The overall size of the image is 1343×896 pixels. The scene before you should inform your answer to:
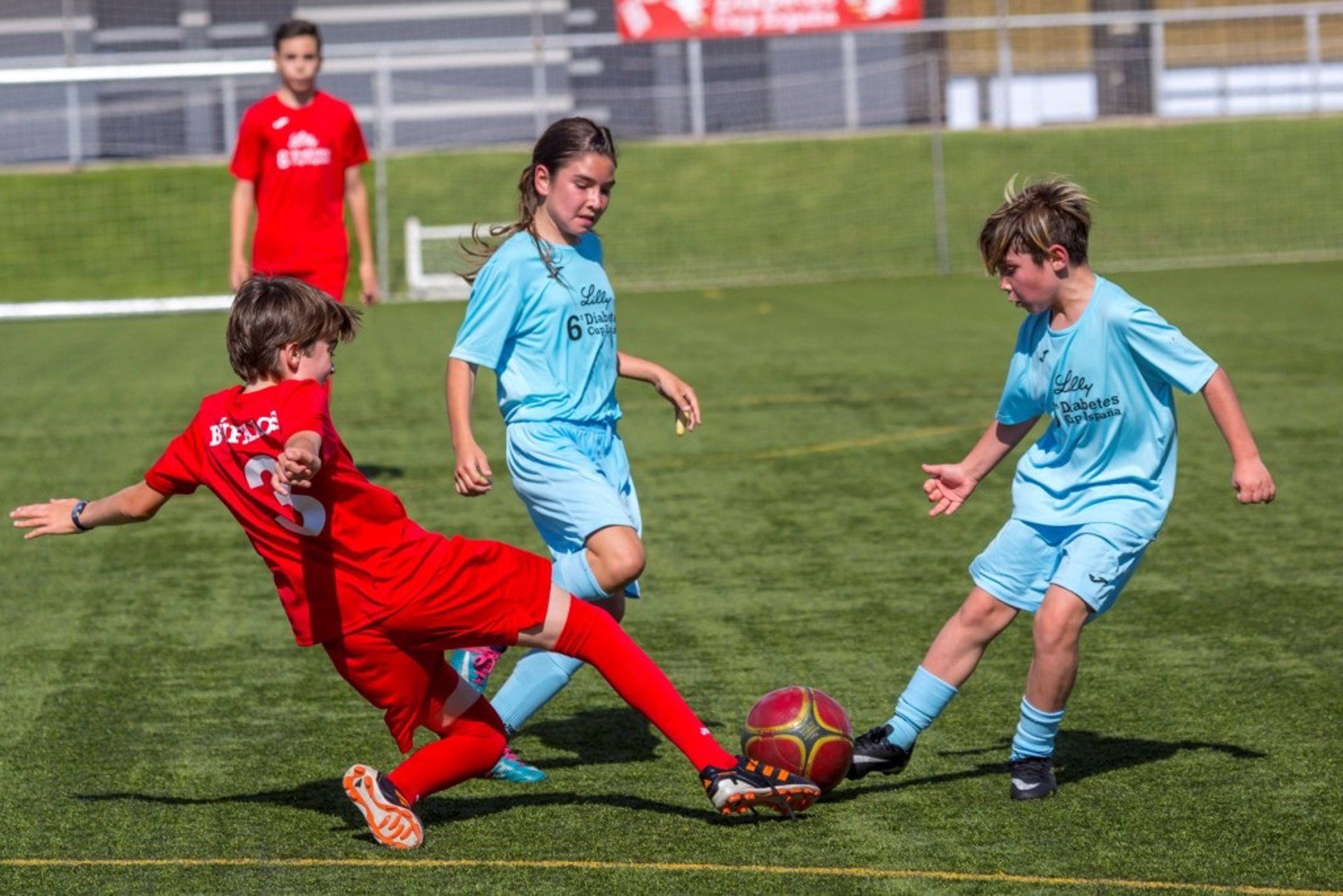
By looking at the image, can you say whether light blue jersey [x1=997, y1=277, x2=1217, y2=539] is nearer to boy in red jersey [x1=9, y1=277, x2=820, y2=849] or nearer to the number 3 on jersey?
boy in red jersey [x1=9, y1=277, x2=820, y2=849]

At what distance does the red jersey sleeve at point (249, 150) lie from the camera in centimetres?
858

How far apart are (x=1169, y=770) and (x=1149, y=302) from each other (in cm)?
1358

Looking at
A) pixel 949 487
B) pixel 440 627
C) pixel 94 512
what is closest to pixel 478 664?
pixel 440 627

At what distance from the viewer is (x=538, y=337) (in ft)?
15.0

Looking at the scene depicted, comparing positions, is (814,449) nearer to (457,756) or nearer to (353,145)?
(353,145)

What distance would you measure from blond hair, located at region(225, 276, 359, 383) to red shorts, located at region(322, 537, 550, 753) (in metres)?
0.54

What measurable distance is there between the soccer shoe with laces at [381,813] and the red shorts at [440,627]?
0.56 ft

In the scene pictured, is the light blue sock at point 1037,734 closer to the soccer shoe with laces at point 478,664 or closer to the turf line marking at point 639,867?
the turf line marking at point 639,867

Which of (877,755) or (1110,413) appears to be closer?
(1110,413)

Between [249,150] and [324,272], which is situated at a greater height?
[249,150]

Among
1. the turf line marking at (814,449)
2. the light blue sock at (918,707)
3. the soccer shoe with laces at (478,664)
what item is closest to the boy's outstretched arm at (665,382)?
the soccer shoe with laces at (478,664)

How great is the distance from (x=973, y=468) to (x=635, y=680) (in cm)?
106

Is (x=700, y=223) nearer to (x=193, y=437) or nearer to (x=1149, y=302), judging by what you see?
(x=1149, y=302)

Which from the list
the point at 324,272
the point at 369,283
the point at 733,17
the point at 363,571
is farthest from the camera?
the point at 733,17
